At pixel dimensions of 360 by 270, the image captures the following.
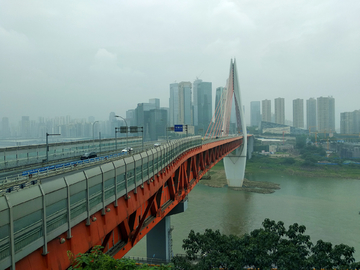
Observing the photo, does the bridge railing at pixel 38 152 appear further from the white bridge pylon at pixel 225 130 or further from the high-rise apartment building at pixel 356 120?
the high-rise apartment building at pixel 356 120

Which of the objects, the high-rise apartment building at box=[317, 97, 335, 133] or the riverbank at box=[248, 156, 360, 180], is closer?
the riverbank at box=[248, 156, 360, 180]

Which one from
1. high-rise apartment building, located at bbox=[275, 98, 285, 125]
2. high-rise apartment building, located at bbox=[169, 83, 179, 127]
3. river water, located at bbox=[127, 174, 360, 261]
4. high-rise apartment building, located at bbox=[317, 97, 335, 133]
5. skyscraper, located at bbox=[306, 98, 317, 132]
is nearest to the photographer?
river water, located at bbox=[127, 174, 360, 261]

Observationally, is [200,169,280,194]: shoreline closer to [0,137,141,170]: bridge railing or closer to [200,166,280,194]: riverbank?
[200,166,280,194]: riverbank

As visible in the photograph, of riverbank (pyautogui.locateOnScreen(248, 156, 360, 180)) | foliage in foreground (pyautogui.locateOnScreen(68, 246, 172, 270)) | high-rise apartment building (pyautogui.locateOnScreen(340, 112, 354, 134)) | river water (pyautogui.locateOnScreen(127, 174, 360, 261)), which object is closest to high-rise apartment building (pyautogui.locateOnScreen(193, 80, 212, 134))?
riverbank (pyautogui.locateOnScreen(248, 156, 360, 180))

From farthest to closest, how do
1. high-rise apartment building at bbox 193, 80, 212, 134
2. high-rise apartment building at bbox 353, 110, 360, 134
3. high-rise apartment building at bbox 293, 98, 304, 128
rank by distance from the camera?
high-rise apartment building at bbox 293, 98, 304, 128
high-rise apartment building at bbox 353, 110, 360, 134
high-rise apartment building at bbox 193, 80, 212, 134

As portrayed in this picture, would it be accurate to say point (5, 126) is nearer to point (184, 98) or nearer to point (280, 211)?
point (280, 211)

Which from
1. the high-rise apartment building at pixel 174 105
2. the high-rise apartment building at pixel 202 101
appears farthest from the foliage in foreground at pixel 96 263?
the high-rise apartment building at pixel 202 101
